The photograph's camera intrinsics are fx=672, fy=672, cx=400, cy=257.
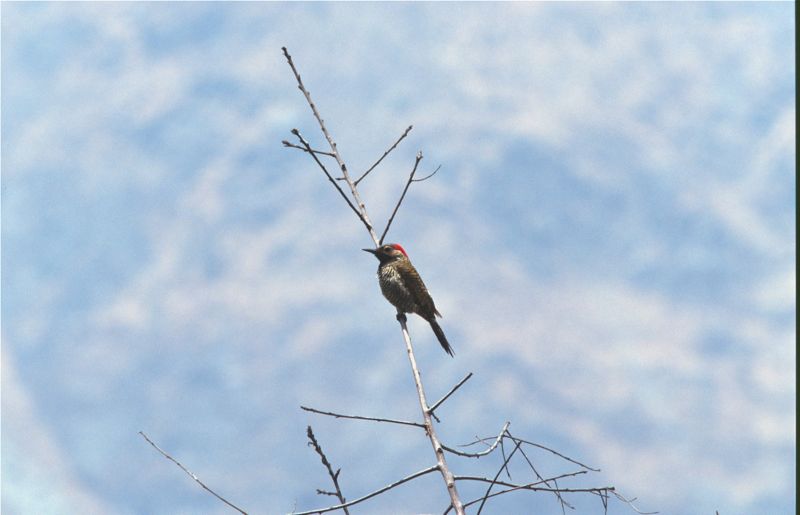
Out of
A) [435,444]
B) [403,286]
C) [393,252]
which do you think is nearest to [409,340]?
[435,444]

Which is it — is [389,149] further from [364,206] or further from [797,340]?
[797,340]

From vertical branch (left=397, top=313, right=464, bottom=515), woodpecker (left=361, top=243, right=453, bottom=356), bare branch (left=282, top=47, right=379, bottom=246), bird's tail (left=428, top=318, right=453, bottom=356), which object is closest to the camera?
vertical branch (left=397, top=313, right=464, bottom=515)

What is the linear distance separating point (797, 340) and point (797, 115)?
2.56m

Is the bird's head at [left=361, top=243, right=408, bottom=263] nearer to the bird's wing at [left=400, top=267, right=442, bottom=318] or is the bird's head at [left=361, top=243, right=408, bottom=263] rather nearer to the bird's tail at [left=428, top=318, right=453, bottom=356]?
the bird's wing at [left=400, top=267, right=442, bottom=318]

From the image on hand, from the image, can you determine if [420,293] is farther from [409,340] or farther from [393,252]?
[409,340]

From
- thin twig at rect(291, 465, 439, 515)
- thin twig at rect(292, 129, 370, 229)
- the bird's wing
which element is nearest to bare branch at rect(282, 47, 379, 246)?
thin twig at rect(292, 129, 370, 229)

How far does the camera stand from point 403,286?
8.47 m

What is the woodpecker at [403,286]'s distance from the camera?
8477 mm

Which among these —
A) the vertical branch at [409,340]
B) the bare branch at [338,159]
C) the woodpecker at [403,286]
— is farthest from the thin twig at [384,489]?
the woodpecker at [403,286]

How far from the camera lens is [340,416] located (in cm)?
395

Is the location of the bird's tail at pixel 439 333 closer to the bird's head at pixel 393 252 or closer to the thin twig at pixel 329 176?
the bird's head at pixel 393 252

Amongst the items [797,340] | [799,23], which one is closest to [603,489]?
[797,340]

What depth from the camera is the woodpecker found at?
8.48m

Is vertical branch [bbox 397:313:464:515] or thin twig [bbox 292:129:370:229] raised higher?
thin twig [bbox 292:129:370:229]
